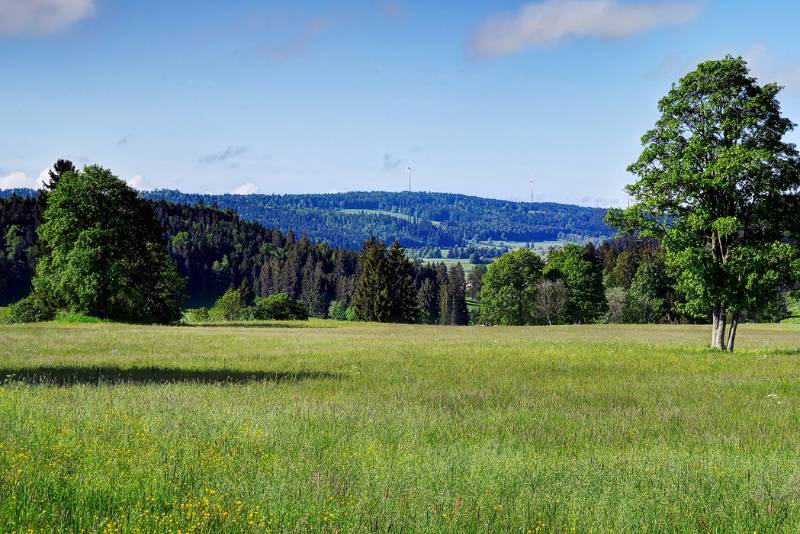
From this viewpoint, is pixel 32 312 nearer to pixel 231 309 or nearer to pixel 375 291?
pixel 375 291

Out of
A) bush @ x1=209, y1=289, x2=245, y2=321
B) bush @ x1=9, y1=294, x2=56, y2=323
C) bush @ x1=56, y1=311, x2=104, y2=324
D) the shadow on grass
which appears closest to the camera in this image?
the shadow on grass

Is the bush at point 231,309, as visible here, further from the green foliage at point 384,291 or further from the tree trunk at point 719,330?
the tree trunk at point 719,330

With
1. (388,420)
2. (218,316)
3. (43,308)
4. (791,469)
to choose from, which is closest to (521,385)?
(388,420)

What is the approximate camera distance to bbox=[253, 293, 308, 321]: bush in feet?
350

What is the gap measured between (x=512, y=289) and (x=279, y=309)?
39.1 m

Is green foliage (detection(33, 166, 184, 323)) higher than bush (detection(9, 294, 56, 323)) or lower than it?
higher

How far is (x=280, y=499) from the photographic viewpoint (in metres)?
6.94

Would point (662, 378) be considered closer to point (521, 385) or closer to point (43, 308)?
point (521, 385)

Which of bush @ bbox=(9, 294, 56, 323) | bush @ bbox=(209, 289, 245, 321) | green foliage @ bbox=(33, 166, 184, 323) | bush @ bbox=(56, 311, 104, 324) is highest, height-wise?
green foliage @ bbox=(33, 166, 184, 323)

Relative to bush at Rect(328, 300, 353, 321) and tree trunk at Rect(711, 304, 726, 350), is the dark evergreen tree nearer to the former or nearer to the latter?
bush at Rect(328, 300, 353, 321)

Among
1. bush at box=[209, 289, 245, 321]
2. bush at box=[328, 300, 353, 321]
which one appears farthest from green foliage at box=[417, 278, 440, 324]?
bush at box=[209, 289, 245, 321]

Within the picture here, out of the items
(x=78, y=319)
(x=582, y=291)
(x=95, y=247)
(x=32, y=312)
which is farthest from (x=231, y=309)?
(x=95, y=247)

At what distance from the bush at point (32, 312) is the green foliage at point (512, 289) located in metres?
60.0

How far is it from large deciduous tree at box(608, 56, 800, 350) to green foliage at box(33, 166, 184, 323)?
43221 mm
